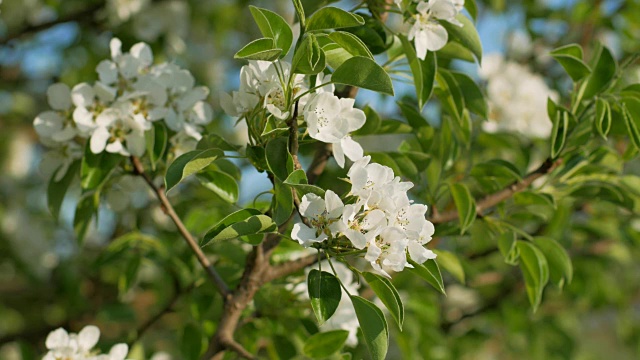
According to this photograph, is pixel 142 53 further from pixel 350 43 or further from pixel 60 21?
pixel 60 21

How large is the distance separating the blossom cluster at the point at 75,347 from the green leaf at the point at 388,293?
1.44 feet

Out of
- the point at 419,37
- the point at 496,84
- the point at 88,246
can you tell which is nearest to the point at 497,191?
the point at 419,37

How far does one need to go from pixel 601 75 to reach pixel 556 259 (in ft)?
1.06

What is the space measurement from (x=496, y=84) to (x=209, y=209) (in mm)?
1096

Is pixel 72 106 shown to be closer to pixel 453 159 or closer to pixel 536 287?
pixel 453 159

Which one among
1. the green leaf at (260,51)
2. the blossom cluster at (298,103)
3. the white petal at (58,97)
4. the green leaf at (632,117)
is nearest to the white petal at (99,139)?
the white petal at (58,97)

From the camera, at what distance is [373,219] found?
2.76ft

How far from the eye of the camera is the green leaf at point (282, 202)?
0.90 meters

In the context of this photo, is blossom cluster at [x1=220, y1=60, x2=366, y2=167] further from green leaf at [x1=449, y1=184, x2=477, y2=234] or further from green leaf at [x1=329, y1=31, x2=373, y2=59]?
green leaf at [x1=449, y1=184, x2=477, y2=234]

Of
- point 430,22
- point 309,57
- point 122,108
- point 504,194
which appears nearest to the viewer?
point 309,57

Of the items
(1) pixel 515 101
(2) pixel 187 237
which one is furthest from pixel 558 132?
(1) pixel 515 101

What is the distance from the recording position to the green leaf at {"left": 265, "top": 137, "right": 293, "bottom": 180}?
0.89 meters

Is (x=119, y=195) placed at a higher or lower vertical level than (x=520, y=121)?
higher

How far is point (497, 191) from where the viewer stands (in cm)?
126
